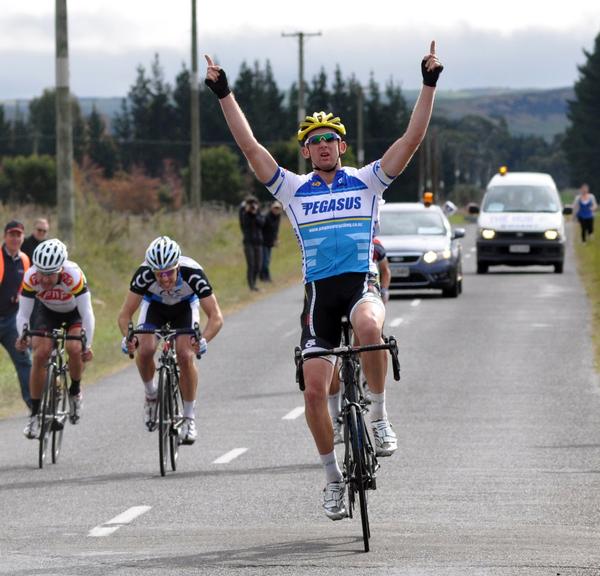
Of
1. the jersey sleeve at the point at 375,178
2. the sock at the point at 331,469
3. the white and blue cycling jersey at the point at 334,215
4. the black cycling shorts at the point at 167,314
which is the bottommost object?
the sock at the point at 331,469

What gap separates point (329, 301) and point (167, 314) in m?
4.32

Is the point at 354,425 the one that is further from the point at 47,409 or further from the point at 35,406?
the point at 35,406

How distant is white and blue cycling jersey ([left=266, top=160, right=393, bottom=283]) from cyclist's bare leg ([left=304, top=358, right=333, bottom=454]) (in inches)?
17.4

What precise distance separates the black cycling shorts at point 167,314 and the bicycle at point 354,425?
4162 millimetres

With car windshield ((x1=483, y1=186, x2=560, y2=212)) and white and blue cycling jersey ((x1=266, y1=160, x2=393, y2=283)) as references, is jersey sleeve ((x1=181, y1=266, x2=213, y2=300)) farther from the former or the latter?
car windshield ((x1=483, y1=186, x2=560, y2=212))

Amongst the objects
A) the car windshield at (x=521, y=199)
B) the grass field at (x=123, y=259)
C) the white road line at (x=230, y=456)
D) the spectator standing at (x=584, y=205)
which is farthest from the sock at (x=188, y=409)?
the spectator standing at (x=584, y=205)

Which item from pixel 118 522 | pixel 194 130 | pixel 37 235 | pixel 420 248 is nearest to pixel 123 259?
pixel 420 248

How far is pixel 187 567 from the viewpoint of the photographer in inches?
333

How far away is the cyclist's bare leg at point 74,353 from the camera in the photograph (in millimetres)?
14000

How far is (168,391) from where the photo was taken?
12.9 m

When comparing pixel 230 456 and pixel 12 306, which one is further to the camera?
pixel 12 306

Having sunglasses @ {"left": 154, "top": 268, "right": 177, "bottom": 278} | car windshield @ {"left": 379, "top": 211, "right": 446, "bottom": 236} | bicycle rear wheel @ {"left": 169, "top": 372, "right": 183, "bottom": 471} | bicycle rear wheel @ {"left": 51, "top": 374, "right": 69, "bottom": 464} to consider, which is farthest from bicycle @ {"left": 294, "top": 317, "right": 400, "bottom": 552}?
car windshield @ {"left": 379, "top": 211, "right": 446, "bottom": 236}

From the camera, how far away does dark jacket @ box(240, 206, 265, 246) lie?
116 ft

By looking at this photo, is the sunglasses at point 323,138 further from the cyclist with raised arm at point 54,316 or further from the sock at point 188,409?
the cyclist with raised arm at point 54,316
